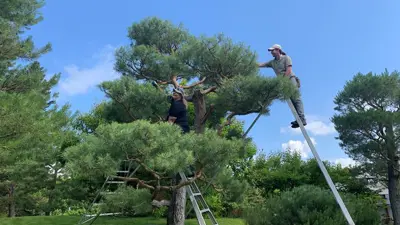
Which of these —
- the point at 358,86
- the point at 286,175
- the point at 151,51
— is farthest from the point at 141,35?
the point at 286,175

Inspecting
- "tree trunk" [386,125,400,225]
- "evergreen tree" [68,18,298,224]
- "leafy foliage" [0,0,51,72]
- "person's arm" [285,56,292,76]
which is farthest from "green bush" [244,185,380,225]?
"leafy foliage" [0,0,51,72]

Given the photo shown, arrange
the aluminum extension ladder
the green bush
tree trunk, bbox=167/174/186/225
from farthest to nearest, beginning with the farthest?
1. tree trunk, bbox=167/174/186/225
2. the green bush
3. the aluminum extension ladder

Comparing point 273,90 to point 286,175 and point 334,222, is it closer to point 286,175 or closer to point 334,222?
point 334,222

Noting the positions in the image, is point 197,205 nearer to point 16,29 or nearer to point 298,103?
point 298,103

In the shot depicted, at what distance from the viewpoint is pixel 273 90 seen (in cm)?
395

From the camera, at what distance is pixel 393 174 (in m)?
6.79

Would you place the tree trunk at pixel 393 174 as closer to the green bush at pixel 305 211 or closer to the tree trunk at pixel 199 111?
the green bush at pixel 305 211

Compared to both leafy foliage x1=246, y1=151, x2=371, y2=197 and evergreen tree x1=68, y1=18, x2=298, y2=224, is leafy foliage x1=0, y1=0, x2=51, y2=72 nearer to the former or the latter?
evergreen tree x1=68, y1=18, x2=298, y2=224

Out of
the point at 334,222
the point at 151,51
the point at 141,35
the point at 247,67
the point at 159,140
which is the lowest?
the point at 334,222

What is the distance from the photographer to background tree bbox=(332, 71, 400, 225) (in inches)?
261

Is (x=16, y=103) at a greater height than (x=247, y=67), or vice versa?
(x=247, y=67)

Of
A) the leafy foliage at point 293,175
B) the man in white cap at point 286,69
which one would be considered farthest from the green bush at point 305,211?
the leafy foliage at point 293,175

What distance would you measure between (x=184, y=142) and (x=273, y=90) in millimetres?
1405

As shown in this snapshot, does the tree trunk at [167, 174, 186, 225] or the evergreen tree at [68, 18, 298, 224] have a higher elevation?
the evergreen tree at [68, 18, 298, 224]
